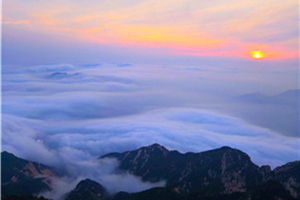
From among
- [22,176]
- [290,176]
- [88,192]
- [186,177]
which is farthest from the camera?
[22,176]

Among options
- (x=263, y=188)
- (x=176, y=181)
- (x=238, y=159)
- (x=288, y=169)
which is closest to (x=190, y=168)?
(x=176, y=181)

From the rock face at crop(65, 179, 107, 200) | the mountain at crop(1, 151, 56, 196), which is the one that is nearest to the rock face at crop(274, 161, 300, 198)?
the rock face at crop(65, 179, 107, 200)

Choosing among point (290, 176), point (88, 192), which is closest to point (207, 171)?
point (290, 176)

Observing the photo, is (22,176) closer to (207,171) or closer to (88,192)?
(88,192)

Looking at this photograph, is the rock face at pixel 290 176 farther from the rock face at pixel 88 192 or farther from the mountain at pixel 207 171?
the rock face at pixel 88 192

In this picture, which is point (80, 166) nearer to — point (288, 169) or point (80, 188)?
point (80, 188)

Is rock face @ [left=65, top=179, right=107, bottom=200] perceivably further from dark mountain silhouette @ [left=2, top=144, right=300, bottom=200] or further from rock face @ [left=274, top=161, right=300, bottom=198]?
rock face @ [left=274, top=161, right=300, bottom=198]

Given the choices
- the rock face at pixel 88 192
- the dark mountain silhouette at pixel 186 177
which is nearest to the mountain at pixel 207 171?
the dark mountain silhouette at pixel 186 177
